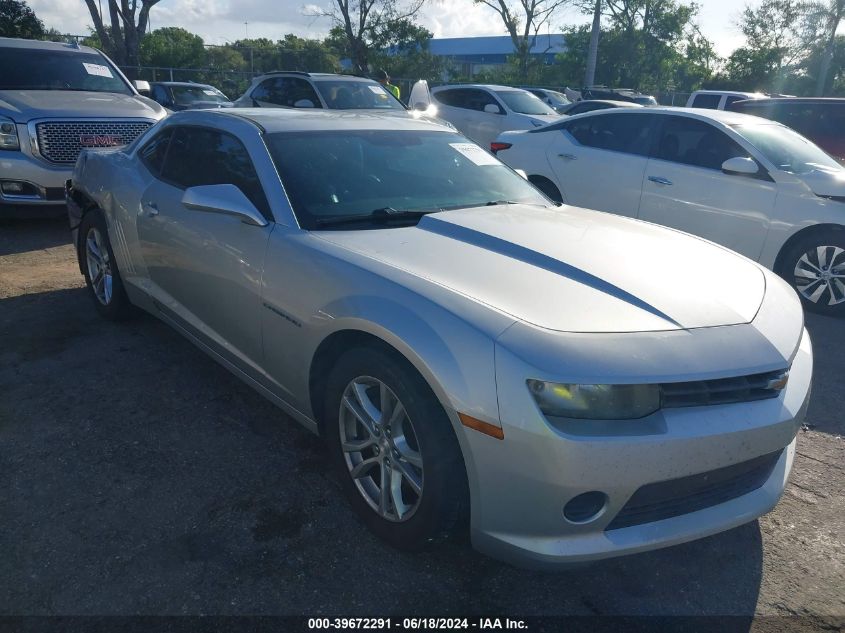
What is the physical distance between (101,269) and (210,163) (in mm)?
1575

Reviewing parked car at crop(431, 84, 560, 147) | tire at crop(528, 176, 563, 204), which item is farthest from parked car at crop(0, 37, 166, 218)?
parked car at crop(431, 84, 560, 147)

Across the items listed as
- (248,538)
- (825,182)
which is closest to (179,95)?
(825,182)

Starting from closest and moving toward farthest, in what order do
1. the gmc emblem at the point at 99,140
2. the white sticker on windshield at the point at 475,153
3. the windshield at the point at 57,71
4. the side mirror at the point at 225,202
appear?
the side mirror at the point at 225,202 < the white sticker on windshield at the point at 475,153 < the gmc emblem at the point at 99,140 < the windshield at the point at 57,71

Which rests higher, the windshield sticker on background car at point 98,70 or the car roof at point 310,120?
the windshield sticker on background car at point 98,70

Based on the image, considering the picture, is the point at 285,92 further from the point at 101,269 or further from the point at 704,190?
the point at 704,190

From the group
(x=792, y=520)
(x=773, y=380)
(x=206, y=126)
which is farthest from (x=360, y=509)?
(x=206, y=126)

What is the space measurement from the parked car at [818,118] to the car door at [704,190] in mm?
3787

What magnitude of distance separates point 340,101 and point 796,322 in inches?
→ 346

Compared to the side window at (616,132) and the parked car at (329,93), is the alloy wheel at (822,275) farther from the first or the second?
the parked car at (329,93)

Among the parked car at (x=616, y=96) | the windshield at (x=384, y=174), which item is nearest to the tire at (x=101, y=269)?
the windshield at (x=384, y=174)

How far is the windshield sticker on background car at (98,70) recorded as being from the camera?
26.8 ft

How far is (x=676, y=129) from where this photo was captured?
19.8ft

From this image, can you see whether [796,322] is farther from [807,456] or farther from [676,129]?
[676,129]

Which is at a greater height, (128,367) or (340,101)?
(340,101)
